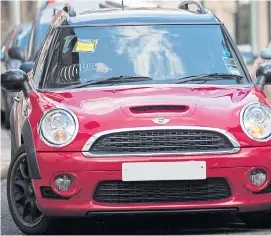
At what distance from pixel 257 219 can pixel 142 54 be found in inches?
59.4

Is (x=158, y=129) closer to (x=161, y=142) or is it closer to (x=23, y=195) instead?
(x=161, y=142)

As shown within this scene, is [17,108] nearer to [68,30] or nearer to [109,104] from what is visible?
[68,30]

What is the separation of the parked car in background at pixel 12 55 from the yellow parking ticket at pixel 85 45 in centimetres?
798

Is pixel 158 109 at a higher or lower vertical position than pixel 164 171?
higher

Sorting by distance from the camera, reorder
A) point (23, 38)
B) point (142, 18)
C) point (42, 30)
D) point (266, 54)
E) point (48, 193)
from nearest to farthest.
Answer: point (48, 193)
point (142, 18)
point (266, 54)
point (42, 30)
point (23, 38)

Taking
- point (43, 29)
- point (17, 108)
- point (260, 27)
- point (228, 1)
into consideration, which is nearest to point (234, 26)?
point (228, 1)

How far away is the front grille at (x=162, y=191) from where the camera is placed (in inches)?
300

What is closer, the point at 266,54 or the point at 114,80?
the point at 114,80

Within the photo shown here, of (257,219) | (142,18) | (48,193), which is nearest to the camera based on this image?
(48,193)

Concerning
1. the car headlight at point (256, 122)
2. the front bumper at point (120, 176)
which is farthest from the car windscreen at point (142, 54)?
the front bumper at point (120, 176)

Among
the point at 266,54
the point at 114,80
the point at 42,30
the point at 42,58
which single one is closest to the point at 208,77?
the point at 114,80

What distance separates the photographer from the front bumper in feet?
24.8

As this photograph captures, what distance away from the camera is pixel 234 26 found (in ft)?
227

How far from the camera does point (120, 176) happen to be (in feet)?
24.7
